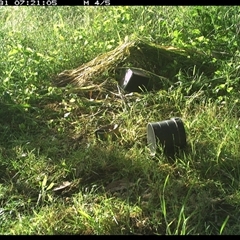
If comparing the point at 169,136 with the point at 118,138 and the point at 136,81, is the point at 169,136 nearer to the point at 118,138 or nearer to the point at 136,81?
the point at 118,138

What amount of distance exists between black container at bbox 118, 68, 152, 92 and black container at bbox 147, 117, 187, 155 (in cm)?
75

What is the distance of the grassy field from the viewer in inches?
105

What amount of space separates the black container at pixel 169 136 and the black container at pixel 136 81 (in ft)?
2.46

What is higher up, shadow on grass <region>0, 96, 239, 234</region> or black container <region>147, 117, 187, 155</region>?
black container <region>147, 117, 187, 155</region>

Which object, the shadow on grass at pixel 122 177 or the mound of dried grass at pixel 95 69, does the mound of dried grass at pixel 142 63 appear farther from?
the shadow on grass at pixel 122 177

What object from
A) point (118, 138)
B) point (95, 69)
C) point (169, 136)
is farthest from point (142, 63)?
point (169, 136)

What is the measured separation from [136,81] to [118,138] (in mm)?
646

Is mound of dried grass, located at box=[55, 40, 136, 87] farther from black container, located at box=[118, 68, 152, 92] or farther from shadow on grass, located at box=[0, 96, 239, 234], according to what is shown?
shadow on grass, located at box=[0, 96, 239, 234]

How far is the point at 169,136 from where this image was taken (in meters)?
3.03

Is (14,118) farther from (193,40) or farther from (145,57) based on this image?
(193,40)

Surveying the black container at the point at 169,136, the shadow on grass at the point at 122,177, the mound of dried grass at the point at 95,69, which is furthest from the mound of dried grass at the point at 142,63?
the black container at the point at 169,136

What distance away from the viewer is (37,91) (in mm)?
3842
